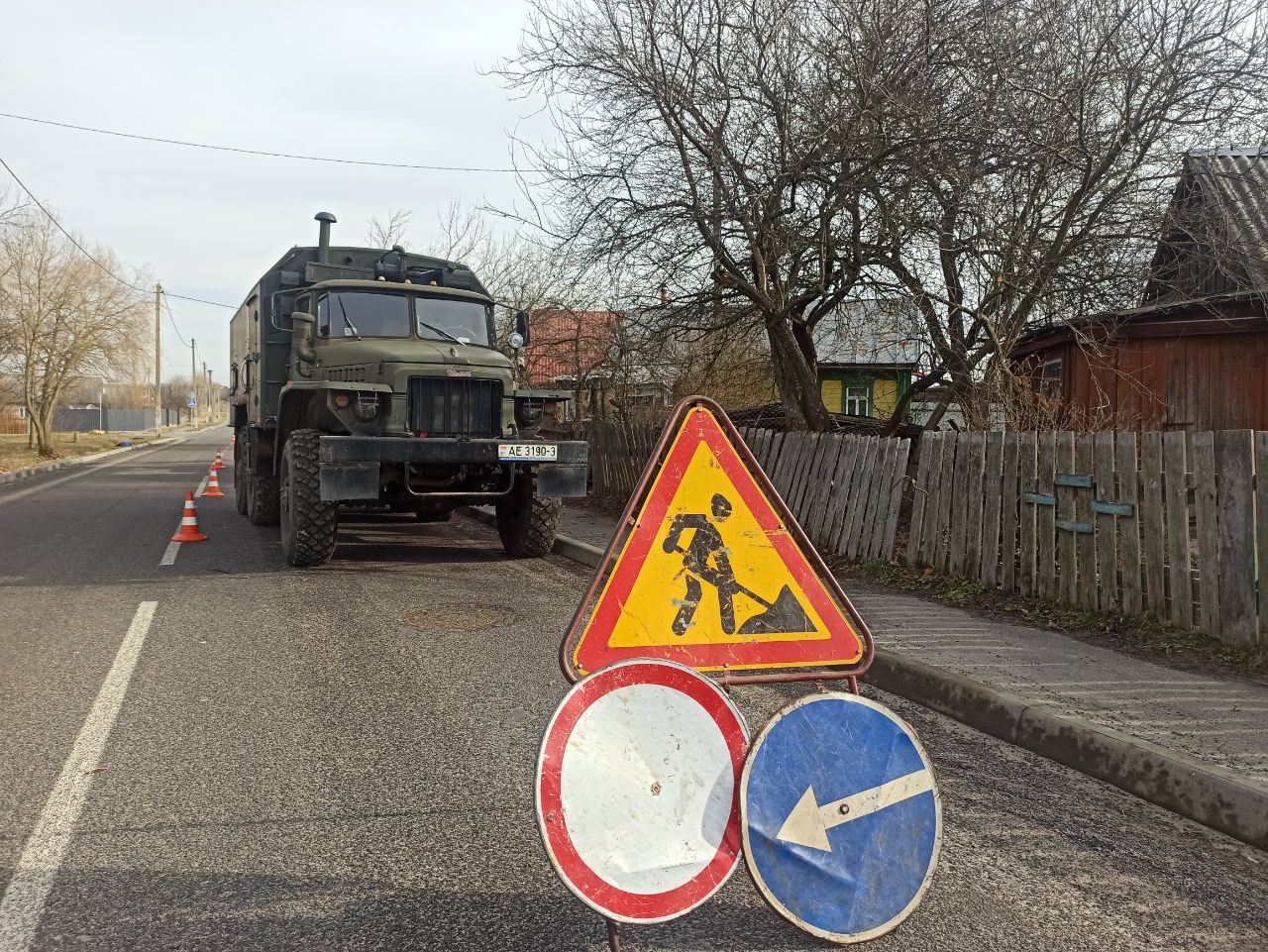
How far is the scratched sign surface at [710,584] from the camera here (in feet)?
9.39

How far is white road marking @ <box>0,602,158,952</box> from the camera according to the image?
2.71m

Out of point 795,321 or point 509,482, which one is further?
point 795,321

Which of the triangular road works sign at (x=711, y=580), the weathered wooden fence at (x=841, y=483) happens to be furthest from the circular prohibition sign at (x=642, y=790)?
the weathered wooden fence at (x=841, y=483)

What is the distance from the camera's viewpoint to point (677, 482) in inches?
116

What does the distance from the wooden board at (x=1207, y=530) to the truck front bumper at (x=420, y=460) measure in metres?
5.37

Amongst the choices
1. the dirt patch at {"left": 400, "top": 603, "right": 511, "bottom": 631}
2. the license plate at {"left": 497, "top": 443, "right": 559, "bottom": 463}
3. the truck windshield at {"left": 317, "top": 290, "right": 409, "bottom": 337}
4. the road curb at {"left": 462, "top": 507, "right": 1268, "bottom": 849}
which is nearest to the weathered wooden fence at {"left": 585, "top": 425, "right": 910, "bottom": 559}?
the license plate at {"left": 497, "top": 443, "right": 559, "bottom": 463}

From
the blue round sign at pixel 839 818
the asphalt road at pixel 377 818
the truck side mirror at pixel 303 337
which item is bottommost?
the asphalt road at pixel 377 818

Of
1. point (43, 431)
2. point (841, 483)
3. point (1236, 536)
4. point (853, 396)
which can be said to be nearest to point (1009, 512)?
point (1236, 536)

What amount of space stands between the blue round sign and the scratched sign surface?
391mm

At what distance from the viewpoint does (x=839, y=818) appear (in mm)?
2525

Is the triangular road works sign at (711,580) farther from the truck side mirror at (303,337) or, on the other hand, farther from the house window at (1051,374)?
the house window at (1051,374)

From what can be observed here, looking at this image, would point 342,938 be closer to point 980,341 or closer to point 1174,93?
point 1174,93

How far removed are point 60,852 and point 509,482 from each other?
6.50 m

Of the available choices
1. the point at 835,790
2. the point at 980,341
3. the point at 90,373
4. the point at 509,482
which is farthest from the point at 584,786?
the point at 90,373
